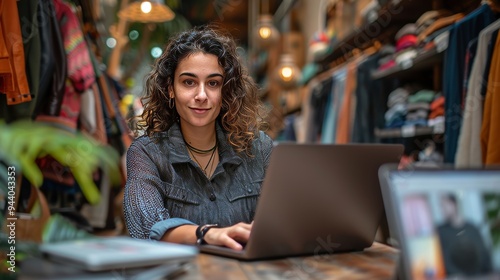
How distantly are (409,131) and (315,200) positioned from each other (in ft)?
7.21

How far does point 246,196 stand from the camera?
1701 mm

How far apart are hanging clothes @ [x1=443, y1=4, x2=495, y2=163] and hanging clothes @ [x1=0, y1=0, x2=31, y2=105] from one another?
178 cm

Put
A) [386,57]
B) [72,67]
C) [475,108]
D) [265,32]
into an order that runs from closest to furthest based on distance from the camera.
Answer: [475,108] < [72,67] < [386,57] < [265,32]

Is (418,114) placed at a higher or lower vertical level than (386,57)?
lower

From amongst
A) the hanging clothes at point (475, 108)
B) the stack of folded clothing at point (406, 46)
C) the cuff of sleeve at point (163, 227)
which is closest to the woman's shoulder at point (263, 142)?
the cuff of sleeve at point (163, 227)

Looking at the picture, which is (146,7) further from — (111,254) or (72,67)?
(111,254)

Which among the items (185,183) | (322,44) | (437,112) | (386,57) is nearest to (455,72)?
(437,112)

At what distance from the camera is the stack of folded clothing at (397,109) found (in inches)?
137

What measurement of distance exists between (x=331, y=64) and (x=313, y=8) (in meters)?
1.56

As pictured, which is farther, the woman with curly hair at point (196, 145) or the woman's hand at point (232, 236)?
the woman with curly hair at point (196, 145)

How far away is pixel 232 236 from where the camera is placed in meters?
1.18

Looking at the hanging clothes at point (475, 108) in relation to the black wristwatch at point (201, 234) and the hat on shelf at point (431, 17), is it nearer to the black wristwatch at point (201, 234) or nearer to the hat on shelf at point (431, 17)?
the hat on shelf at point (431, 17)

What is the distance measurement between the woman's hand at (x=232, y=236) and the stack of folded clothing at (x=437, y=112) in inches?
77.8

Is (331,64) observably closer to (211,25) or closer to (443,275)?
(211,25)
